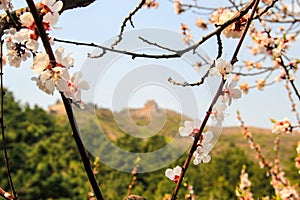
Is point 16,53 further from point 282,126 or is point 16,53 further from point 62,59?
point 282,126

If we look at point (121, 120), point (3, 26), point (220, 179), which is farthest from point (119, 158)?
point (3, 26)

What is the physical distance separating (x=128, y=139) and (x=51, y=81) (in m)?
8.92

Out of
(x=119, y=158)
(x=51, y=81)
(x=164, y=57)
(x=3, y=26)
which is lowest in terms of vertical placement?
(x=51, y=81)

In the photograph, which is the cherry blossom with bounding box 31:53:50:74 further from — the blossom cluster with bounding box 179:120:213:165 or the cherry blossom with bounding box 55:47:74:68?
the blossom cluster with bounding box 179:120:213:165

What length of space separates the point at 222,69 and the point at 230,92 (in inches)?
2.3

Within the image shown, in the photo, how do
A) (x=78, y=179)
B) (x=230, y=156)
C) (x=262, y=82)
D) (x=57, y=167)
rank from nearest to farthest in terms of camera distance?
1. (x=262, y=82)
2. (x=78, y=179)
3. (x=57, y=167)
4. (x=230, y=156)

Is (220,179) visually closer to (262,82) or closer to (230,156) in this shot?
(230,156)

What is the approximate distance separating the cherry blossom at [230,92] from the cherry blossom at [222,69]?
0.10ft

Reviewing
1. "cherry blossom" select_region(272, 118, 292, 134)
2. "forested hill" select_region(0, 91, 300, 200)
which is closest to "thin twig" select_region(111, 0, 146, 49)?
"cherry blossom" select_region(272, 118, 292, 134)

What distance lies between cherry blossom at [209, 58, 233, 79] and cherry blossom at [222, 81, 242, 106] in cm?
3

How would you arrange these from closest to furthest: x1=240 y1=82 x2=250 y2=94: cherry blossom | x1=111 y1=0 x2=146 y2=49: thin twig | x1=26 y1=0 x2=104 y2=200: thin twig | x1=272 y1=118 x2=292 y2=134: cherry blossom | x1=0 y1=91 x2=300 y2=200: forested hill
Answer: x1=26 y1=0 x2=104 y2=200: thin twig < x1=111 y1=0 x2=146 y2=49: thin twig < x1=272 y1=118 x2=292 y2=134: cherry blossom < x1=240 y1=82 x2=250 y2=94: cherry blossom < x1=0 y1=91 x2=300 y2=200: forested hill

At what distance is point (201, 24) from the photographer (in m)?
3.89

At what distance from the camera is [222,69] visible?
0.81 metres

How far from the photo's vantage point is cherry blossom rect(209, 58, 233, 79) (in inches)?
31.9
